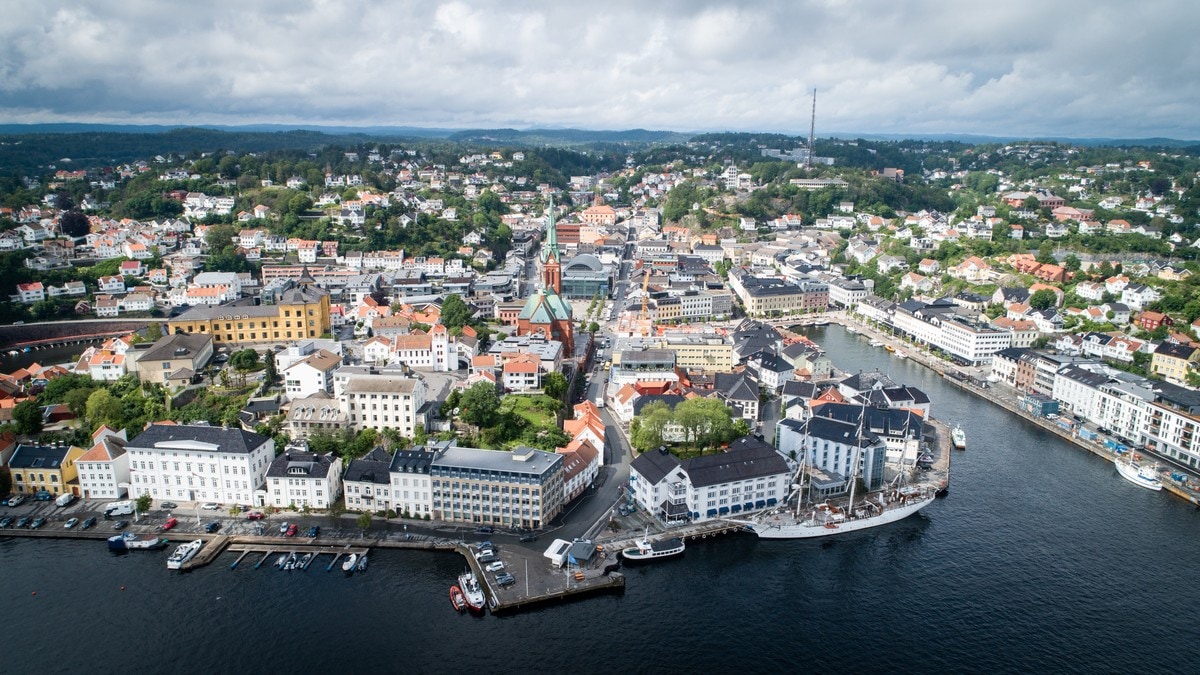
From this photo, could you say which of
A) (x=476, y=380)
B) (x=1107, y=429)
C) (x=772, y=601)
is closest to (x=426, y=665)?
(x=772, y=601)

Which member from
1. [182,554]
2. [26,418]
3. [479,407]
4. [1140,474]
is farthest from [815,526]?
[26,418]

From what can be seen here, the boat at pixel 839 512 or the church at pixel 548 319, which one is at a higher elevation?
the church at pixel 548 319

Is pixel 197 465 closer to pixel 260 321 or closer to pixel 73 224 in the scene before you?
pixel 260 321

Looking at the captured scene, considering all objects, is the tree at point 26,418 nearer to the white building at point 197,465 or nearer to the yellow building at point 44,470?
the yellow building at point 44,470

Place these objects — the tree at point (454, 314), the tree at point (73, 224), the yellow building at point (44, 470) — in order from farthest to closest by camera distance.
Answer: the tree at point (73, 224) < the tree at point (454, 314) < the yellow building at point (44, 470)

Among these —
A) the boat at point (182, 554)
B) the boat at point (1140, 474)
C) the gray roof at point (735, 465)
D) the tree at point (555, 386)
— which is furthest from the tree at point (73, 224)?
the boat at point (1140, 474)

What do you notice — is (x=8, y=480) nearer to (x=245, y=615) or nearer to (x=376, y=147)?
(x=245, y=615)

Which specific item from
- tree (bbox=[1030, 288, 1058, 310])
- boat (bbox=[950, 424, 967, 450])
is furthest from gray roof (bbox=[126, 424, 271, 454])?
tree (bbox=[1030, 288, 1058, 310])
